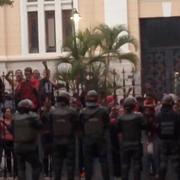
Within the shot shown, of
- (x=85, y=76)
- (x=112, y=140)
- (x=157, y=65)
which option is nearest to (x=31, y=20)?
(x=157, y=65)

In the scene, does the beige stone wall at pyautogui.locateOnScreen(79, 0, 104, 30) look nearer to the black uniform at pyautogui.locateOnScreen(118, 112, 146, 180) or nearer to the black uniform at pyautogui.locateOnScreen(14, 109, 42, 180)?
the black uniform at pyautogui.locateOnScreen(118, 112, 146, 180)

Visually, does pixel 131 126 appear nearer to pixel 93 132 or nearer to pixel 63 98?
pixel 93 132

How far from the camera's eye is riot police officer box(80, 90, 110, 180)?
20203 mm

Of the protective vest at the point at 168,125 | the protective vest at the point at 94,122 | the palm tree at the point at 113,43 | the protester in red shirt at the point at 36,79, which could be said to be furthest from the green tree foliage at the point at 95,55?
the protective vest at the point at 168,125

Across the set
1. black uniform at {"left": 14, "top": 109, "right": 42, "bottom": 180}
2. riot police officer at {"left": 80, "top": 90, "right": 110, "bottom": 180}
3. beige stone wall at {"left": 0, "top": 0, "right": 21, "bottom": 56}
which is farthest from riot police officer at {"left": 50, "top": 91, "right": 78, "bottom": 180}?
beige stone wall at {"left": 0, "top": 0, "right": 21, "bottom": 56}

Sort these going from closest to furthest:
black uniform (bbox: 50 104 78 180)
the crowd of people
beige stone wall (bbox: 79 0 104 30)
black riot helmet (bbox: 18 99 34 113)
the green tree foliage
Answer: black riot helmet (bbox: 18 99 34 113) < the crowd of people < black uniform (bbox: 50 104 78 180) < the green tree foliage < beige stone wall (bbox: 79 0 104 30)

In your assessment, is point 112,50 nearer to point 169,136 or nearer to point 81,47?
point 81,47

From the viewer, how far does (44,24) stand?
3803 cm

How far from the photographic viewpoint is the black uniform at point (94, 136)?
66.3 feet

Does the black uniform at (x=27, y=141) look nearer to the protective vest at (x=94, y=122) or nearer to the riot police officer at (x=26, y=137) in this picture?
the riot police officer at (x=26, y=137)

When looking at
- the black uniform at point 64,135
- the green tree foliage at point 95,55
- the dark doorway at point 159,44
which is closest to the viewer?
the black uniform at point 64,135

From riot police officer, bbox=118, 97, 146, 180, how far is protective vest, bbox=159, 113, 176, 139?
40 centimetres

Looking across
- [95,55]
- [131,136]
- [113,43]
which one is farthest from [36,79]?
[113,43]

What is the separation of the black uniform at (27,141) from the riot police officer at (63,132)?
46cm
